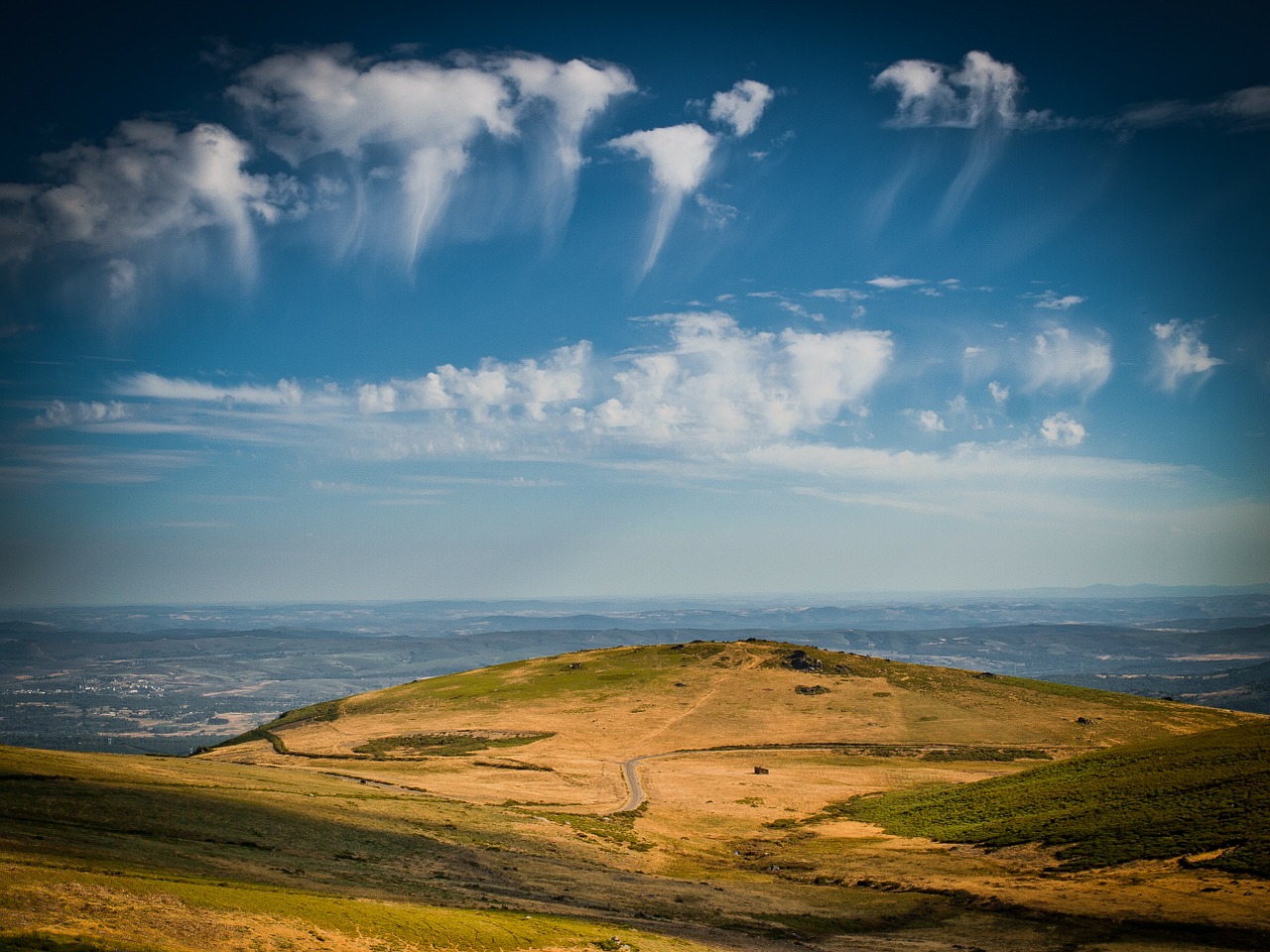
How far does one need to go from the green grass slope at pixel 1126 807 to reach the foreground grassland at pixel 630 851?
13.1 inches

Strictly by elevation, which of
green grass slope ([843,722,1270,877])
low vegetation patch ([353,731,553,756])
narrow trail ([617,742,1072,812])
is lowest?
low vegetation patch ([353,731,553,756])

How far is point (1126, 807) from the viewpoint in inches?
2395

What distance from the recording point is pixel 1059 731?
130 metres

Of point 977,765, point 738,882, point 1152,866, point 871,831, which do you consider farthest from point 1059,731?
point 738,882

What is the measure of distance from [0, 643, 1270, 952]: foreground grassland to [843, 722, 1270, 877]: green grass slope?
0.33 meters

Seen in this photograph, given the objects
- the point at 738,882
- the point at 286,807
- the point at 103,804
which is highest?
the point at 103,804

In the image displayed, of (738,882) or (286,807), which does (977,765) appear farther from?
(286,807)

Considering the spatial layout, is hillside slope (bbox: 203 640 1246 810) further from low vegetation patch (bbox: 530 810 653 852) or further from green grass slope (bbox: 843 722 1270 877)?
green grass slope (bbox: 843 722 1270 877)

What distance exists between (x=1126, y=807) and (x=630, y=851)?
40.5m

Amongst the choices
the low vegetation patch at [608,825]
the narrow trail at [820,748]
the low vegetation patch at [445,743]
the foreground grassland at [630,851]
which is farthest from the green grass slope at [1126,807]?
the low vegetation patch at [445,743]

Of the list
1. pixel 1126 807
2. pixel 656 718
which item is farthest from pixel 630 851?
pixel 656 718

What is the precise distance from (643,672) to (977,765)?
81848 mm

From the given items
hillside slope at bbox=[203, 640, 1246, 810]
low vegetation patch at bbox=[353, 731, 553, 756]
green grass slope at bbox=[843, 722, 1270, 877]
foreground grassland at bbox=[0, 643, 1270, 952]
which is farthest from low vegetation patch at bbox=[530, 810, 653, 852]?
low vegetation patch at bbox=[353, 731, 553, 756]

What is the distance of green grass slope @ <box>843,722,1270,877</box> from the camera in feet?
169
